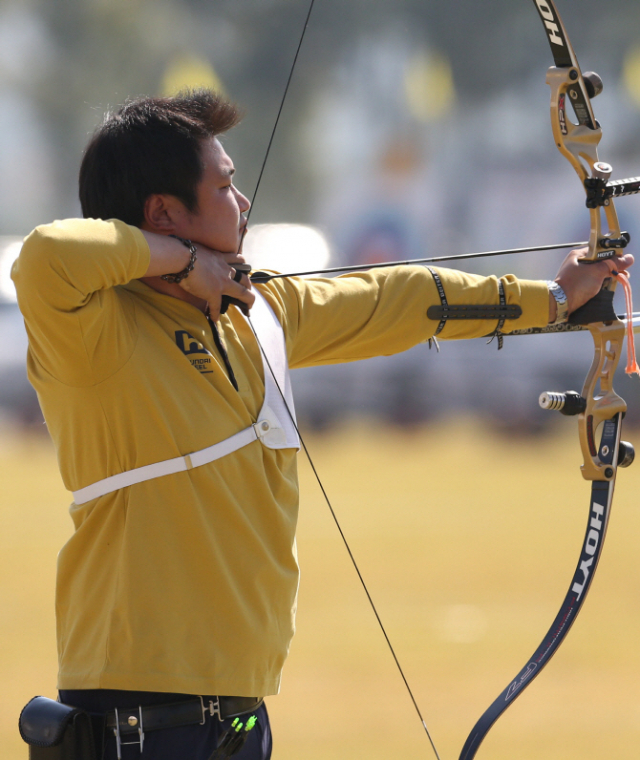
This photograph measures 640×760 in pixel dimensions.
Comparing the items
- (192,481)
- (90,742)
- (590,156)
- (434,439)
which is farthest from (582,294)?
(434,439)

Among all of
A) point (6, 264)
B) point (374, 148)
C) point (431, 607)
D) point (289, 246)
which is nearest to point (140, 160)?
point (431, 607)

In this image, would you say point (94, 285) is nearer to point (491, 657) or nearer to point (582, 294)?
point (582, 294)

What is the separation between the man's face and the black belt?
59 cm

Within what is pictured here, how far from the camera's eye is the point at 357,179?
28.2 feet

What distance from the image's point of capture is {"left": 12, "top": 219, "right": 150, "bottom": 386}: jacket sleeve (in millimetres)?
1015

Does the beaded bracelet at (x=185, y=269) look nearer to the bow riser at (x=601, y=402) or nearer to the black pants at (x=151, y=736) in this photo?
the black pants at (x=151, y=736)

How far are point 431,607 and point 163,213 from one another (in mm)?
3157

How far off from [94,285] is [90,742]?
55 centimetres

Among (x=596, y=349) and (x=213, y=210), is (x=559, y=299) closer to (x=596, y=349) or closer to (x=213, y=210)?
(x=596, y=349)

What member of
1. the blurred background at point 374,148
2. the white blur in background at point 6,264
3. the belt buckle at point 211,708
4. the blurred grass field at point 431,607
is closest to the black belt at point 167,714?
the belt buckle at point 211,708

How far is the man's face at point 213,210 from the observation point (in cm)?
121

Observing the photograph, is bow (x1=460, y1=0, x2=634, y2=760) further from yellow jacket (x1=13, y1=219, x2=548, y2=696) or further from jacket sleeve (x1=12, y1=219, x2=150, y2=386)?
jacket sleeve (x1=12, y1=219, x2=150, y2=386)

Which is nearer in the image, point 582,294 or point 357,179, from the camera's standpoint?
point 582,294

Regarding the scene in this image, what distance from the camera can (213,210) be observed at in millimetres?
1217
